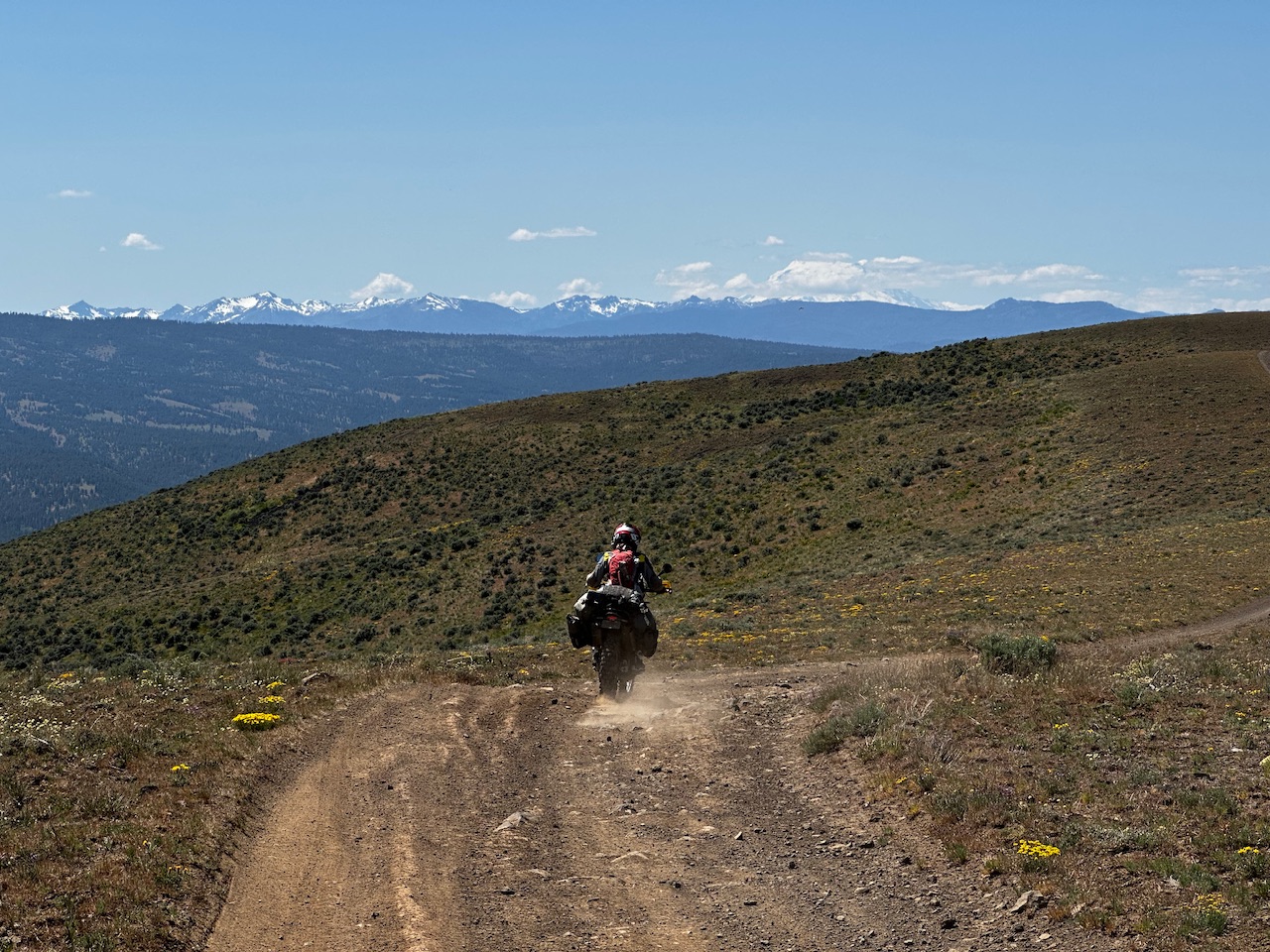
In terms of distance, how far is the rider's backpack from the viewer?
1758 centimetres

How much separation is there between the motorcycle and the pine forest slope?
5.51 meters

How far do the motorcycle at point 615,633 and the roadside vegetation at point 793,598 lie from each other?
2477mm

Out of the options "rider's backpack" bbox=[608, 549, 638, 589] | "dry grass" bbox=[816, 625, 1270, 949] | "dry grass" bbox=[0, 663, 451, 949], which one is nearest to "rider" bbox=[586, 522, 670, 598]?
"rider's backpack" bbox=[608, 549, 638, 589]

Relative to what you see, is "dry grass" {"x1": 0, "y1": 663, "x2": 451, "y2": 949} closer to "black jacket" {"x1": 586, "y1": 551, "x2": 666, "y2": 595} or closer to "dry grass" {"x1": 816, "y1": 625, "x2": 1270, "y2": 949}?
"black jacket" {"x1": 586, "y1": 551, "x2": 666, "y2": 595}

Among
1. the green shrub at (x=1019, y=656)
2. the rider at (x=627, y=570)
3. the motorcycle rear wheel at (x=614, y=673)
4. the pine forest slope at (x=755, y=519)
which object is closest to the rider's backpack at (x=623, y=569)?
the rider at (x=627, y=570)

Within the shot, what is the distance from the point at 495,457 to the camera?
286 feet

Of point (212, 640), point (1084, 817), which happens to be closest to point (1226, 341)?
point (212, 640)

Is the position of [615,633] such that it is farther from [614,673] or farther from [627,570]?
[627,570]

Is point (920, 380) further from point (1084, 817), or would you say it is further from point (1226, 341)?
point (1084, 817)

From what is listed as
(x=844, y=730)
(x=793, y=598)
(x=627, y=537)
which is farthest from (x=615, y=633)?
(x=793, y=598)

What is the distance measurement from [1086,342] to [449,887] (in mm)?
94423

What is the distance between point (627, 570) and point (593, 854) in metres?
8.18

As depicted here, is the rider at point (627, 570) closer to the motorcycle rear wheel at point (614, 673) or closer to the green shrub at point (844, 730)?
the motorcycle rear wheel at point (614, 673)

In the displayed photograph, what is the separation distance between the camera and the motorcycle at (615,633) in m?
17.0
